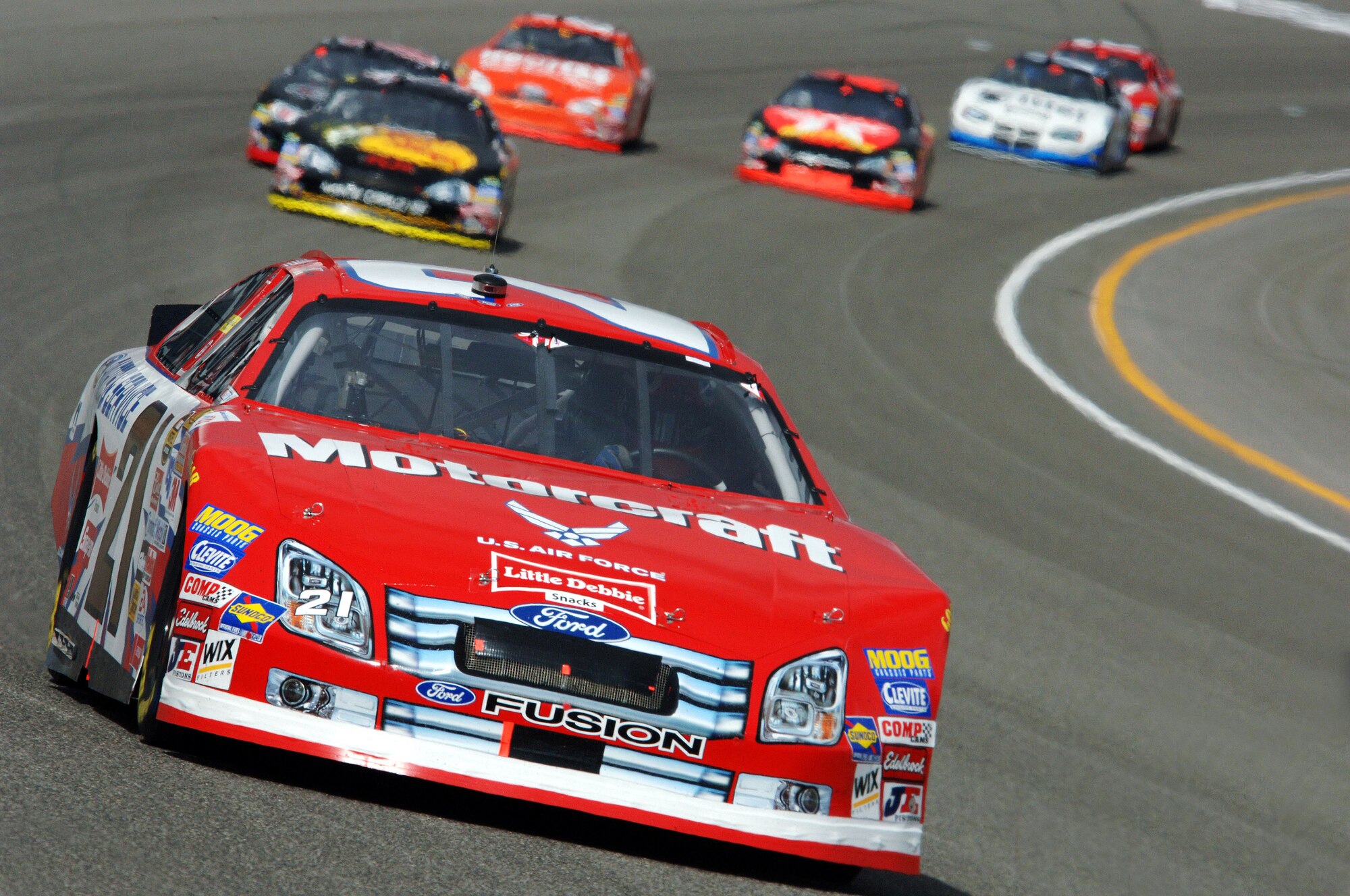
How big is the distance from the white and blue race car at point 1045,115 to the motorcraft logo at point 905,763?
69.2 ft

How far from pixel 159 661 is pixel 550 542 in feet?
3.23

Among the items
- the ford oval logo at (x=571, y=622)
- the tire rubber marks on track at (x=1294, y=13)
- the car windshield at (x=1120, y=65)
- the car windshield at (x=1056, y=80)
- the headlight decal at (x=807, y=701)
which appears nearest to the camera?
the ford oval logo at (x=571, y=622)

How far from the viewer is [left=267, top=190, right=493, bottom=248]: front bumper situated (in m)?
15.2

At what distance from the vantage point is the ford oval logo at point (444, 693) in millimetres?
4293

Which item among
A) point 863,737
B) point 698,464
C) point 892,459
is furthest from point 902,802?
point 892,459

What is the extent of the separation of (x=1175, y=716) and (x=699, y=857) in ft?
10.8

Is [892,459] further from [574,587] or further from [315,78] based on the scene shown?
[315,78]

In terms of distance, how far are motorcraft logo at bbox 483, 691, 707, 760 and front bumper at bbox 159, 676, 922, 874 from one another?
3.8 inches

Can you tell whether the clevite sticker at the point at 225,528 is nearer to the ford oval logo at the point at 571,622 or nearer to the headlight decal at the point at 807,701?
the ford oval logo at the point at 571,622

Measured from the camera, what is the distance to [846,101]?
825 inches

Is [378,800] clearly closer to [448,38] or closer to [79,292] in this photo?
[79,292]

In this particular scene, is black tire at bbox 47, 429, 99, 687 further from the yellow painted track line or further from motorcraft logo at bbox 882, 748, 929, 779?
the yellow painted track line

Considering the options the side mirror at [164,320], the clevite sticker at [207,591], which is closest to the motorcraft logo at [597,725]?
the clevite sticker at [207,591]

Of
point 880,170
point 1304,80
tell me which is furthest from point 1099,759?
point 1304,80
